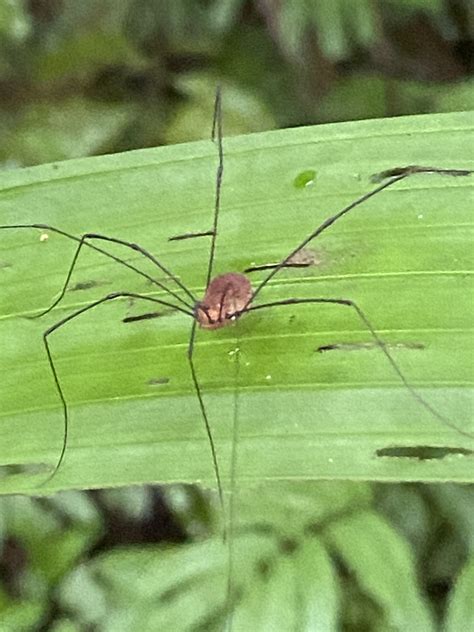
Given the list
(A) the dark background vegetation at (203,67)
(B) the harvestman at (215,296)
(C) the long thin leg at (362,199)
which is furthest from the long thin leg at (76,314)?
(A) the dark background vegetation at (203,67)

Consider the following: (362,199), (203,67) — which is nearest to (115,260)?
(362,199)

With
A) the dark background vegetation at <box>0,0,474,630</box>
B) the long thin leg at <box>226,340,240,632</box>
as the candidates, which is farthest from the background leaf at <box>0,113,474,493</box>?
A: the dark background vegetation at <box>0,0,474,630</box>

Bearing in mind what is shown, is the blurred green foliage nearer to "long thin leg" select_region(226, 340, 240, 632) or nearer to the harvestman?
the harvestman

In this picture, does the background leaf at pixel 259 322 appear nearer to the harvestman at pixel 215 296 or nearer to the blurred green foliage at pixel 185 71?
the harvestman at pixel 215 296

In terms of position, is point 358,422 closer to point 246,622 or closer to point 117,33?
point 246,622

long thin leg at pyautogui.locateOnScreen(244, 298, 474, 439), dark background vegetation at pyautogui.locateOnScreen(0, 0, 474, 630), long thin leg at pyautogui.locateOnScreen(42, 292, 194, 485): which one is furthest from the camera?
dark background vegetation at pyautogui.locateOnScreen(0, 0, 474, 630)

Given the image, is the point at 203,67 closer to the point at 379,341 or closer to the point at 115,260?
the point at 115,260
